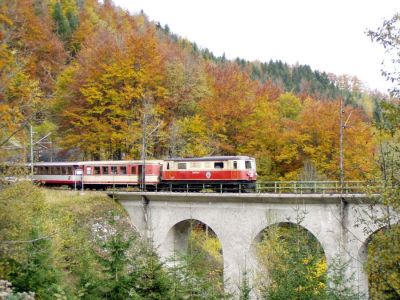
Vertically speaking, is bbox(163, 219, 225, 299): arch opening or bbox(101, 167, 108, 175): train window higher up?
bbox(101, 167, 108, 175): train window

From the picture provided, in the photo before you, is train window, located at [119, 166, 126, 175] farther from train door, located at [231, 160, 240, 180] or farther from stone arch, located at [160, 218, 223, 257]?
train door, located at [231, 160, 240, 180]

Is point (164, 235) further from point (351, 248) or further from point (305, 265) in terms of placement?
point (305, 265)

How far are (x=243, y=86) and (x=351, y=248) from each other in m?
22.6

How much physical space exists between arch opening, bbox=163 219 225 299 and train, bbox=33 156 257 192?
267 centimetres

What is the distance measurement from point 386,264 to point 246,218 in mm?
15125

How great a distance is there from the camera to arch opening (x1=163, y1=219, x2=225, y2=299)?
37.3ft

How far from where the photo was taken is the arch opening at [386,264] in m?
9.02

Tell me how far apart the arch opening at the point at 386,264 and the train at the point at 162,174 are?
16.4 meters

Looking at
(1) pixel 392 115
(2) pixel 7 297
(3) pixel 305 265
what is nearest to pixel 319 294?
(3) pixel 305 265

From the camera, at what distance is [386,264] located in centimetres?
926

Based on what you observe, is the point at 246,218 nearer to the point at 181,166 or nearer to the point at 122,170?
the point at 181,166

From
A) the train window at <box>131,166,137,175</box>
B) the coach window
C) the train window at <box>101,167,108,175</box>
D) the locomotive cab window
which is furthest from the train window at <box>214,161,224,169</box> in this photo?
the coach window

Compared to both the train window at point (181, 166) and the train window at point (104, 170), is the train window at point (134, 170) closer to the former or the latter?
the train window at point (104, 170)

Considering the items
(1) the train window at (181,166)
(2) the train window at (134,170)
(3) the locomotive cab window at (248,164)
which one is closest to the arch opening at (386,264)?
(3) the locomotive cab window at (248,164)
